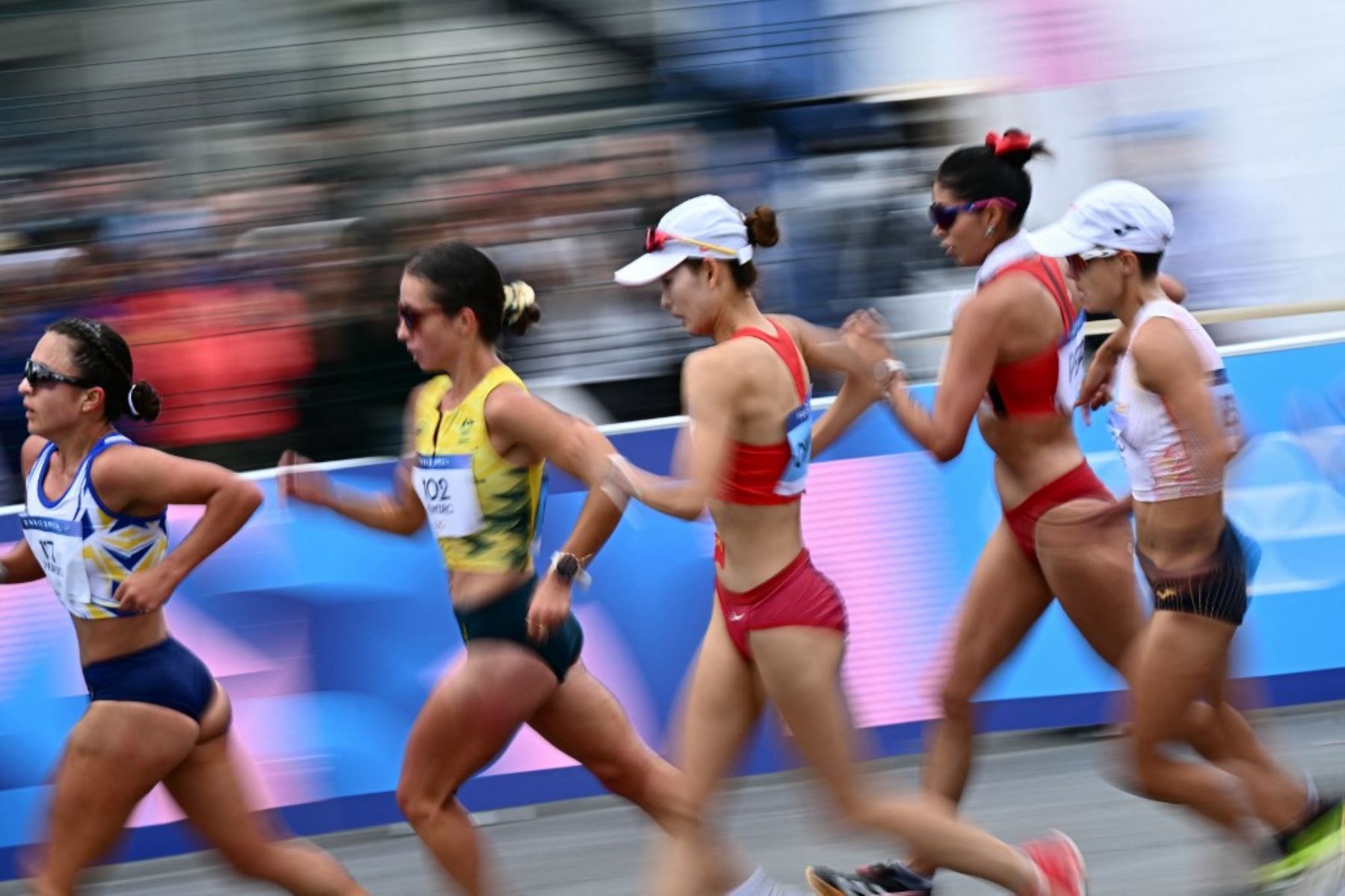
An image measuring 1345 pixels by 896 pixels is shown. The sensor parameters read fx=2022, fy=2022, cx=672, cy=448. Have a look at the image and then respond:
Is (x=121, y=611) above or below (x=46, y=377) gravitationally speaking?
below

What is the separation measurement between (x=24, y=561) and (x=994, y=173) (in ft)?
9.08

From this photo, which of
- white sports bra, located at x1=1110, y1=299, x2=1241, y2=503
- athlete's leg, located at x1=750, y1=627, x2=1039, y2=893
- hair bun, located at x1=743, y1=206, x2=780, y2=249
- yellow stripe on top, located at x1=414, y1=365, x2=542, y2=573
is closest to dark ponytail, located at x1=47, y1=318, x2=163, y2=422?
yellow stripe on top, located at x1=414, y1=365, x2=542, y2=573

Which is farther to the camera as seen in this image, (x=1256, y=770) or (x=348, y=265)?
(x=348, y=265)

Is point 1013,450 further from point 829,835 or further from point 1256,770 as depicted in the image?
point 829,835

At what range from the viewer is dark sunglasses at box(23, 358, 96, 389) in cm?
496

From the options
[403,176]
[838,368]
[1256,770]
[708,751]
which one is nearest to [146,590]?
[708,751]

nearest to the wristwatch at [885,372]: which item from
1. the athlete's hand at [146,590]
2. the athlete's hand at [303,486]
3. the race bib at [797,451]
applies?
the race bib at [797,451]

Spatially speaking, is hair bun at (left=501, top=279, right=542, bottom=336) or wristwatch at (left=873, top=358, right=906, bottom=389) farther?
hair bun at (left=501, top=279, right=542, bottom=336)

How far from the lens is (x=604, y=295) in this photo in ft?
27.0

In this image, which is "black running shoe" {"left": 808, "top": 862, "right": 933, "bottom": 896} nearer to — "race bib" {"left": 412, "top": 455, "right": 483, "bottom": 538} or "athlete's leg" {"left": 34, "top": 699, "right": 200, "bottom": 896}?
"race bib" {"left": 412, "top": 455, "right": 483, "bottom": 538}

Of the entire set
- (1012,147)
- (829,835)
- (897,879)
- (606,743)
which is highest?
(1012,147)

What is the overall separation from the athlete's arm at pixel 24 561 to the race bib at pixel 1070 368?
8.75 ft

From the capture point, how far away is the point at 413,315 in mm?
5047

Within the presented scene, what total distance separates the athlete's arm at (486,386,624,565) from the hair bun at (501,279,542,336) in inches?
10.7
